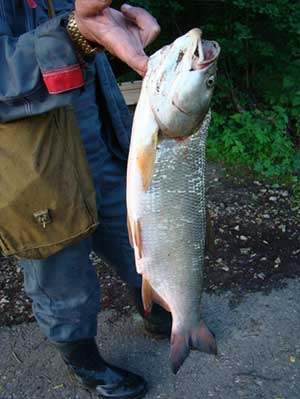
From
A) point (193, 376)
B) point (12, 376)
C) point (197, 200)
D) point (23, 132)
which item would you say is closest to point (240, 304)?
point (193, 376)

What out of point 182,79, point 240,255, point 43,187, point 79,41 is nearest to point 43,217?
point 43,187

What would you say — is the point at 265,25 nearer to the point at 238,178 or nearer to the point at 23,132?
the point at 238,178

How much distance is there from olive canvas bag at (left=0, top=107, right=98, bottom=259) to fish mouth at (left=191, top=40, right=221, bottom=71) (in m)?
0.62

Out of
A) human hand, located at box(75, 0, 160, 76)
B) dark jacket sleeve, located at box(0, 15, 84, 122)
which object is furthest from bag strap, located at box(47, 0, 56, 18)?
human hand, located at box(75, 0, 160, 76)

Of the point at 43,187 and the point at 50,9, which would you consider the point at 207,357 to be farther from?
the point at 50,9

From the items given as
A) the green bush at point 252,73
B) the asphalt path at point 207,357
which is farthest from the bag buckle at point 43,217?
the green bush at point 252,73

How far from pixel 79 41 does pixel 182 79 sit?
1.23 ft

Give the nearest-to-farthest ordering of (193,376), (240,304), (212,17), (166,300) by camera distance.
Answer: (166,300) < (193,376) < (240,304) < (212,17)

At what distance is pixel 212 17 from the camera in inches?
206

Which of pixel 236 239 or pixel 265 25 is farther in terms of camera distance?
pixel 265 25

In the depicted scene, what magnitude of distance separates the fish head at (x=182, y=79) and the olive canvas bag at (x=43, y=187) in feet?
1.63

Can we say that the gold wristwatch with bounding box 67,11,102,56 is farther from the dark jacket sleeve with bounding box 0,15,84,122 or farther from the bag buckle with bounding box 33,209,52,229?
the bag buckle with bounding box 33,209,52,229

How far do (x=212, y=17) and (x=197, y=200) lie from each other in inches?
147

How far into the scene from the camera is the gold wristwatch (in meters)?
1.75
